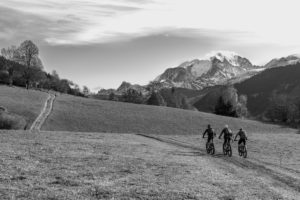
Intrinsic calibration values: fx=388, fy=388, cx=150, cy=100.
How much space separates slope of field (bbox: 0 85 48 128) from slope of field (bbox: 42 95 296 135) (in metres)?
3.68

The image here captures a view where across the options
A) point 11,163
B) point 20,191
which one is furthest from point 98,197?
point 11,163

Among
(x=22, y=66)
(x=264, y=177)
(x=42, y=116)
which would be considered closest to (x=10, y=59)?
(x=22, y=66)

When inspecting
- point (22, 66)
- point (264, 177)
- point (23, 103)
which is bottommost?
point (264, 177)

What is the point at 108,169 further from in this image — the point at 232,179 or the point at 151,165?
the point at 232,179

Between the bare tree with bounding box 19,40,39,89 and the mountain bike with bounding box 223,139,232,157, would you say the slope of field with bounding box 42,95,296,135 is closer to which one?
the bare tree with bounding box 19,40,39,89

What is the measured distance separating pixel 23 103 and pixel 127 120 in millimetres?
25362

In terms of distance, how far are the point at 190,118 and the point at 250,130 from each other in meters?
15.4

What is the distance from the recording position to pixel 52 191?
1823 centimetres

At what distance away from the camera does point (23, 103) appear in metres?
92.6

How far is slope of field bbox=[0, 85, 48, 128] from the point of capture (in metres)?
81.5

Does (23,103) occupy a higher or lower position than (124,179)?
higher

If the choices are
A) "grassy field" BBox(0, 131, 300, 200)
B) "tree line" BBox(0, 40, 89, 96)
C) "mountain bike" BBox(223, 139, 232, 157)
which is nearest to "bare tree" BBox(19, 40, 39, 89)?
"tree line" BBox(0, 40, 89, 96)

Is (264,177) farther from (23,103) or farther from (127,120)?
(23,103)

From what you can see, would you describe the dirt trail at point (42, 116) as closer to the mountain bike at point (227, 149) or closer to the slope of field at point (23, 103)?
the slope of field at point (23, 103)
